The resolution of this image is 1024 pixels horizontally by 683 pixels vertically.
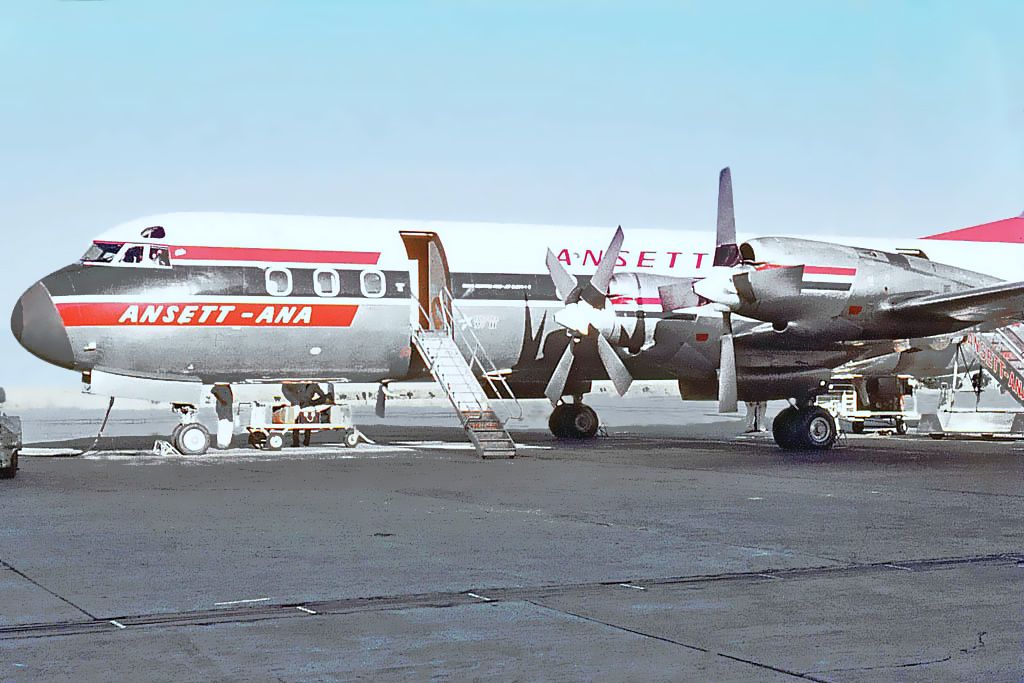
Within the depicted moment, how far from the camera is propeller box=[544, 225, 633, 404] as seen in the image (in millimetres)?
23938

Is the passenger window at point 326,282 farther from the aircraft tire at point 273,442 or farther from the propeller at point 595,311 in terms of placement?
the propeller at point 595,311

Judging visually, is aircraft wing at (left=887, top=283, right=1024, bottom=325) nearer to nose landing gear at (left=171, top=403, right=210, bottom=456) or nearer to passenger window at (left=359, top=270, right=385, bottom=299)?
passenger window at (left=359, top=270, right=385, bottom=299)

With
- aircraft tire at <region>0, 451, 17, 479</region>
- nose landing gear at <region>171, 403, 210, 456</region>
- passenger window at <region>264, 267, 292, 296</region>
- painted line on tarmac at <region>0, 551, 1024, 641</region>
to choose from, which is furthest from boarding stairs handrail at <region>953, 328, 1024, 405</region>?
aircraft tire at <region>0, 451, 17, 479</region>

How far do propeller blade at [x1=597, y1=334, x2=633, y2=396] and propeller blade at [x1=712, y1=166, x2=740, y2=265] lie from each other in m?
2.88

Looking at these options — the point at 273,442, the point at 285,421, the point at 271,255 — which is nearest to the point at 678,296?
the point at 271,255

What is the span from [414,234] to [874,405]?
18.0 m

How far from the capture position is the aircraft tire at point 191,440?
77.3 ft

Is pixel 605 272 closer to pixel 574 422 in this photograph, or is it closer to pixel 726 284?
pixel 726 284

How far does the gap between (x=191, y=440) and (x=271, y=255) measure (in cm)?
420

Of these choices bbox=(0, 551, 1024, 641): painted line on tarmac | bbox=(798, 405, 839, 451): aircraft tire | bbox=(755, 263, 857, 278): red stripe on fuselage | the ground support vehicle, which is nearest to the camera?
bbox=(0, 551, 1024, 641): painted line on tarmac

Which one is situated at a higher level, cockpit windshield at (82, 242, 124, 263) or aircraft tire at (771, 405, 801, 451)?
cockpit windshield at (82, 242, 124, 263)

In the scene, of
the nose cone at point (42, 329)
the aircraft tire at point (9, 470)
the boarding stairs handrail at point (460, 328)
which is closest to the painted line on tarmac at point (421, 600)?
the aircraft tire at point (9, 470)

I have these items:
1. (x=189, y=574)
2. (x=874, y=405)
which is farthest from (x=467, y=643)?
(x=874, y=405)

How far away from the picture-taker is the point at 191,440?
2364cm
